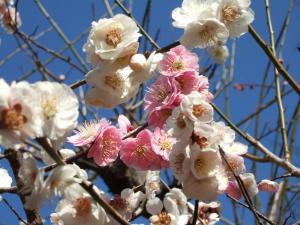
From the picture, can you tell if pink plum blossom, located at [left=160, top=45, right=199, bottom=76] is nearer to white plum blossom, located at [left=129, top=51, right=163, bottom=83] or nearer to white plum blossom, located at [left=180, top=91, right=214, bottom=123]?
white plum blossom, located at [left=129, top=51, right=163, bottom=83]

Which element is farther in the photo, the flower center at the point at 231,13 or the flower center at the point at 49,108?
the flower center at the point at 231,13

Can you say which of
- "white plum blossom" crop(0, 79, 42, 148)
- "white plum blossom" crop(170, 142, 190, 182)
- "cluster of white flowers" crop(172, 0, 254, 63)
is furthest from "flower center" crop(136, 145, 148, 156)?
"white plum blossom" crop(0, 79, 42, 148)

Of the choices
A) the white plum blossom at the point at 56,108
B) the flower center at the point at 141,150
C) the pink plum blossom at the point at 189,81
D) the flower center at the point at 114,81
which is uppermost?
the white plum blossom at the point at 56,108

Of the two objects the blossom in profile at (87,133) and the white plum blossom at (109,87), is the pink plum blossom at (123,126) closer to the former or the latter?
the blossom in profile at (87,133)

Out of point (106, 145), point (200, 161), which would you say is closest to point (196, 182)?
point (200, 161)

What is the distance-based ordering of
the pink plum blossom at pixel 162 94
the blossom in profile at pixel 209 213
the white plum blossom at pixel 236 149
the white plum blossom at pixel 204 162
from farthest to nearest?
the blossom in profile at pixel 209 213 < the white plum blossom at pixel 236 149 < the pink plum blossom at pixel 162 94 < the white plum blossom at pixel 204 162

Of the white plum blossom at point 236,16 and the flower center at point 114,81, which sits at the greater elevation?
the flower center at point 114,81

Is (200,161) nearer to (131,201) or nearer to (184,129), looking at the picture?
(184,129)

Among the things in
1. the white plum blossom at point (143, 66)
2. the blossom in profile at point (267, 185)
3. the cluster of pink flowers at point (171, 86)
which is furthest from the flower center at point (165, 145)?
the blossom in profile at point (267, 185)
